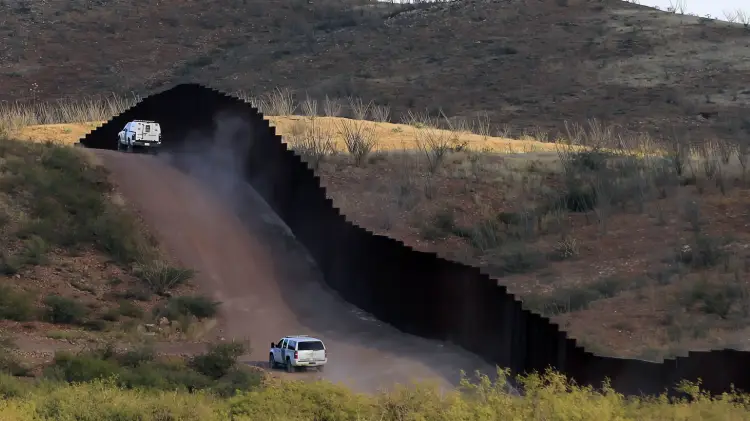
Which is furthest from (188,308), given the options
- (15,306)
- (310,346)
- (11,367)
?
(11,367)

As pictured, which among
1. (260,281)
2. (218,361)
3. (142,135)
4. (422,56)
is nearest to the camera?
(218,361)

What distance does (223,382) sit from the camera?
21.7 meters

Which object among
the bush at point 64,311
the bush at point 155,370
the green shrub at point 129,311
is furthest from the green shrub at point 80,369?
the green shrub at point 129,311

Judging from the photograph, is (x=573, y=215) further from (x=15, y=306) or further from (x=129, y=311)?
(x=15, y=306)

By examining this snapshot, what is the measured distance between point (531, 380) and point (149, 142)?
2608 centimetres

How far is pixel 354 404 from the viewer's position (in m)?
18.1

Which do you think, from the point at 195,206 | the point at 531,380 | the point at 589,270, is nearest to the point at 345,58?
the point at 195,206

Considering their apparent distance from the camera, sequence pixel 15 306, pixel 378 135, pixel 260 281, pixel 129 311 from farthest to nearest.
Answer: pixel 378 135
pixel 260 281
pixel 129 311
pixel 15 306

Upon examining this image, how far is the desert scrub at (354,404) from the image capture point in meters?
15.0

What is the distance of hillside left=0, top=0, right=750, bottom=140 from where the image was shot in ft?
214

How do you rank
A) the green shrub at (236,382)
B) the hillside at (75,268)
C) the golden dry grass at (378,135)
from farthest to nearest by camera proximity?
the golden dry grass at (378,135), the hillside at (75,268), the green shrub at (236,382)

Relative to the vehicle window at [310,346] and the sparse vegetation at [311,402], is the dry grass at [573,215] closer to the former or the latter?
the vehicle window at [310,346]

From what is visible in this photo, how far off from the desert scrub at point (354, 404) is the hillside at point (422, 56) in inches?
1623

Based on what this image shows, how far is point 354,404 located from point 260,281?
45.9ft
